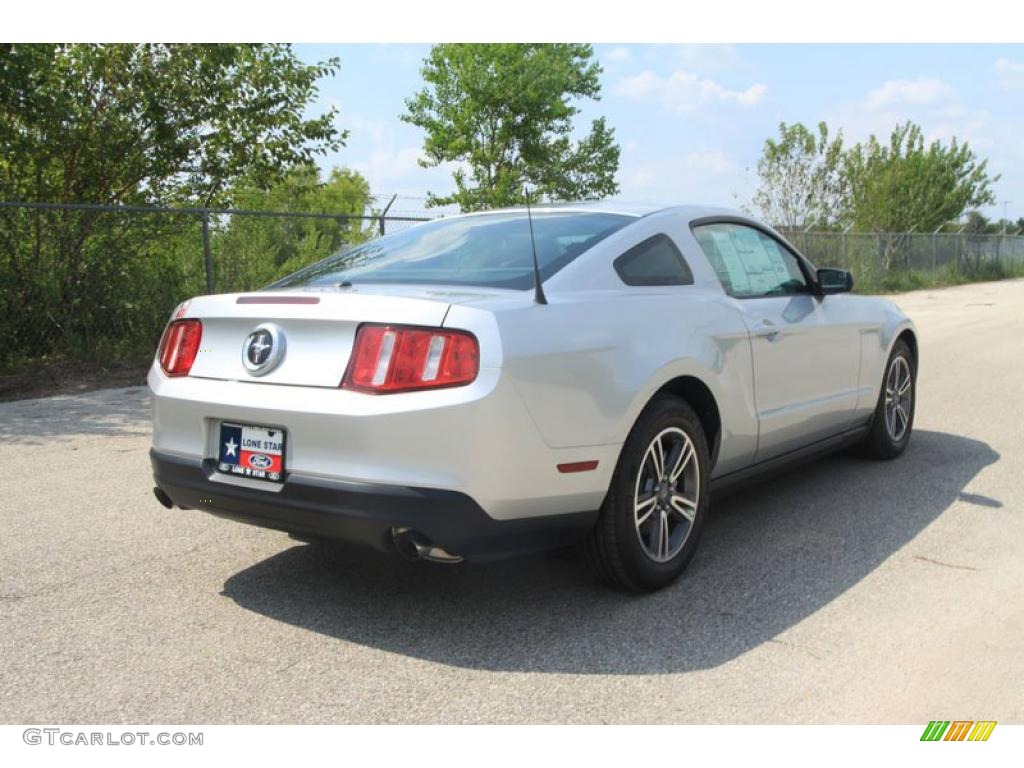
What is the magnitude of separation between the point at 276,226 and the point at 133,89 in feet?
7.86

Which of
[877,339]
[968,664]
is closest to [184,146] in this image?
[877,339]

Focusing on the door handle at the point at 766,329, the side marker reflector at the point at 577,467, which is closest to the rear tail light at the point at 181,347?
the side marker reflector at the point at 577,467

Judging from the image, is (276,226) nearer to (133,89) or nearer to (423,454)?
(133,89)

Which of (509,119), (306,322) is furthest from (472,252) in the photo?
(509,119)

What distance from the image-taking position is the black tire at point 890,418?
590 cm

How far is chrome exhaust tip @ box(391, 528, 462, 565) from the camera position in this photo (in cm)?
318

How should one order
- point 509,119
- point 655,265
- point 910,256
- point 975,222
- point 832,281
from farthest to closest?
point 975,222 → point 509,119 → point 910,256 → point 832,281 → point 655,265

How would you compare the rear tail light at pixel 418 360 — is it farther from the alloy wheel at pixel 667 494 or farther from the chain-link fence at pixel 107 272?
the chain-link fence at pixel 107 272

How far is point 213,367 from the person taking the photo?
366 centimetres

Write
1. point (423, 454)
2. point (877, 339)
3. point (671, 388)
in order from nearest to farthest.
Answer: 1. point (423, 454)
2. point (671, 388)
3. point (877, 339)

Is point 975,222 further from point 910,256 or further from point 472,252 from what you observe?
point 472,252

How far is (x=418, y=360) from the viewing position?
320cm
